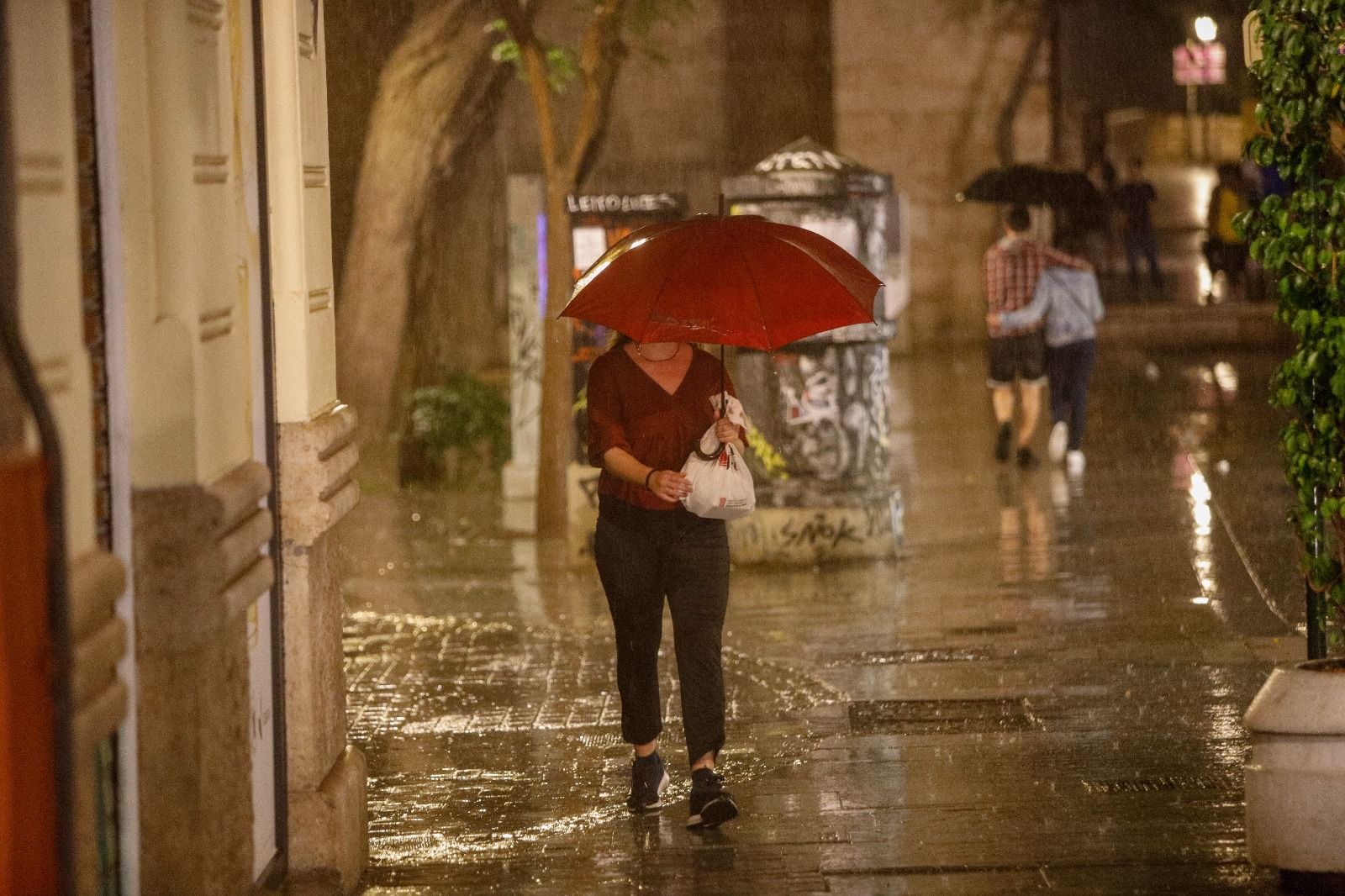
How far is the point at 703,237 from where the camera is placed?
6.48m

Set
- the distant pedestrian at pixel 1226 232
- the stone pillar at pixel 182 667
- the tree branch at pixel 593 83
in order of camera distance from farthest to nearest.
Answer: the distant pedestrian at pixel 1226 232 → the tree branch at pixel 593 83 → the stone pillar at pixel 182 667

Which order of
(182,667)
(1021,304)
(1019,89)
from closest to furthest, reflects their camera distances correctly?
(182,667) < (1021,304) < (1019,89)

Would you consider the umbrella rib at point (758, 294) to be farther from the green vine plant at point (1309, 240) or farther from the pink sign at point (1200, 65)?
the pink sign at point (1200, 65)

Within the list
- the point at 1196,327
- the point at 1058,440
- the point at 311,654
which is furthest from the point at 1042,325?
the point at 1196,327

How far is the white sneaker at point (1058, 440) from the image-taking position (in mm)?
15141

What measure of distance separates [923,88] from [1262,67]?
21.9 m

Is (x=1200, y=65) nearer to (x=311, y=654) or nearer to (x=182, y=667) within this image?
(x=311, y=654)

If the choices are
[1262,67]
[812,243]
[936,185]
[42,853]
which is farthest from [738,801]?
[936,185]

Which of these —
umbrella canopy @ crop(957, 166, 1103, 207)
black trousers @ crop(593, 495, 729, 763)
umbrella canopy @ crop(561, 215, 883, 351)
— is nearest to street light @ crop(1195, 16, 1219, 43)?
umbrella canopy @ crop(957, 166, 1103, 207)

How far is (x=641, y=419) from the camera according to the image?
6520 millimetres

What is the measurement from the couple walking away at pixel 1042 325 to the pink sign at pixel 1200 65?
→ 18.6 metres

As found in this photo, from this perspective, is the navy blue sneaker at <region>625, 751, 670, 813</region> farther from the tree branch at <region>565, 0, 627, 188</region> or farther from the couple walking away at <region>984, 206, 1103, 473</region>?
the couple walking away at <region>984, 206, 1103, 473</region>

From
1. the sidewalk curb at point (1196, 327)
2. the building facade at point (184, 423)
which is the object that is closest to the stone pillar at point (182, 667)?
the building facade at point (184, 423)

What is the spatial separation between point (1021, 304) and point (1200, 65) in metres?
19.7
